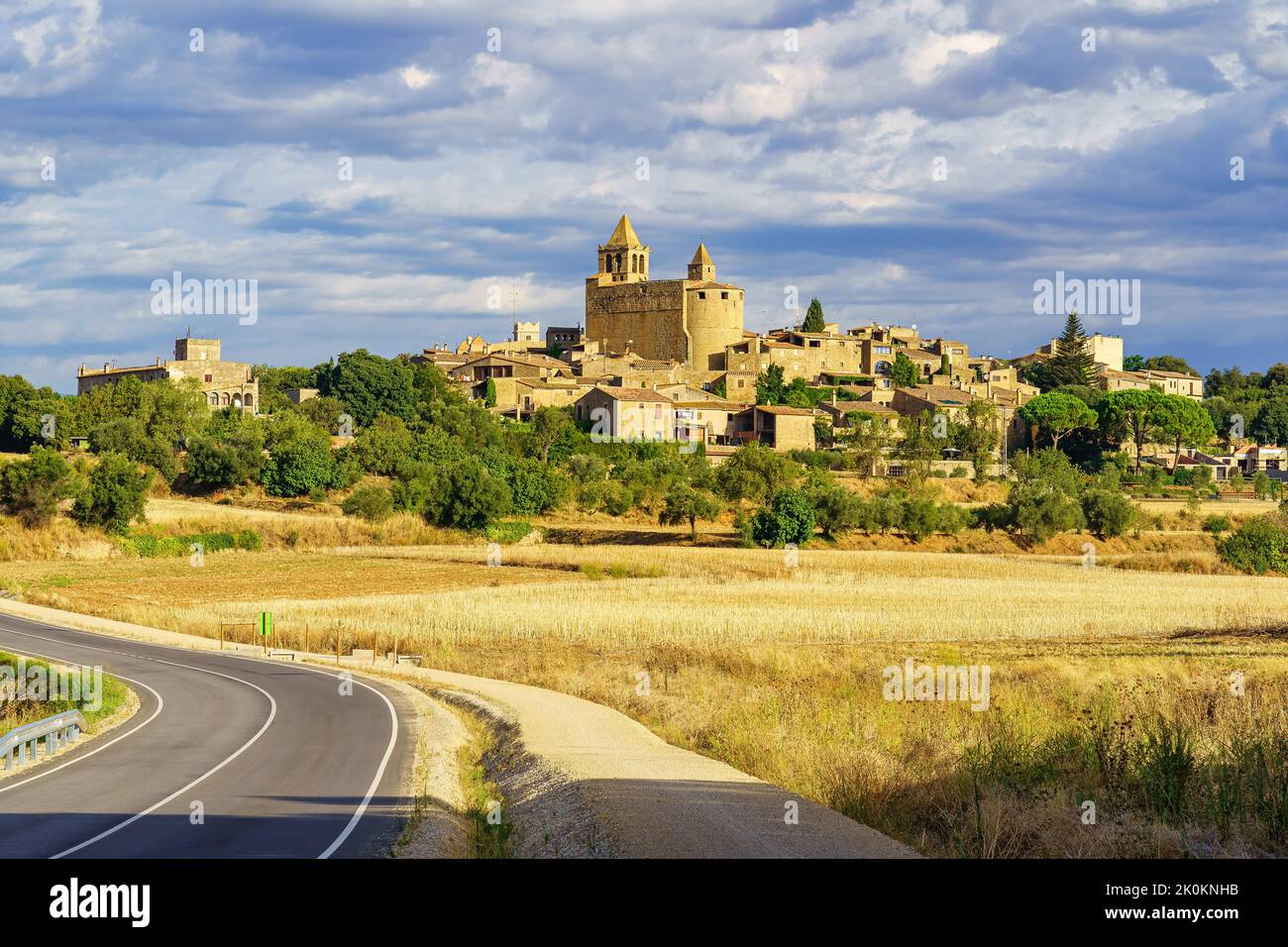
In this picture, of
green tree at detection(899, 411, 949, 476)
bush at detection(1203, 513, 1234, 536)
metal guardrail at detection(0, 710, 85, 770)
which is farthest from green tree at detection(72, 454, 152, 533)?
bush at detection(1203, 513, 1234, 536)

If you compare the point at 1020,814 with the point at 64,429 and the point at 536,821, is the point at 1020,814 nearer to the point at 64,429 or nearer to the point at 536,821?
the point at 536,821

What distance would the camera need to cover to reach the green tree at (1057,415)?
126 meters

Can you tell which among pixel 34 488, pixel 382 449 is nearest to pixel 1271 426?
pixel 382 449

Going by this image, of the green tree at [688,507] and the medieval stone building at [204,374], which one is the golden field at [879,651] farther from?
the medieval stone building at [204,374]

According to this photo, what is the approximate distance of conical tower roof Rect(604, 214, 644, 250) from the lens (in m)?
171

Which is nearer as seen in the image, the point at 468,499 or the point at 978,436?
the point at 468,499

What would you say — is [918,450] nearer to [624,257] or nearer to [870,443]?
[870,443]

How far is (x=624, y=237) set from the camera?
17188 cm

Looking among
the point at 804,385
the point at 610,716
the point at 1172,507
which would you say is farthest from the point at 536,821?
the point at 804,385

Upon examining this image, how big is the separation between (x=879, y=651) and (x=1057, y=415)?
93485 mm

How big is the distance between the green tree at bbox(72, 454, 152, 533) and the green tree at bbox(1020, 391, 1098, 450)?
271ft

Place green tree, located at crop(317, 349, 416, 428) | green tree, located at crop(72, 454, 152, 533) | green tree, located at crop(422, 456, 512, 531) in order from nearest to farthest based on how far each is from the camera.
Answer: green tree, located at crop(72, 454, 152, 533) → green tree, located at crop(422, 456, 512, 531) → green tree, located at crop(317, 349, 416, 428)

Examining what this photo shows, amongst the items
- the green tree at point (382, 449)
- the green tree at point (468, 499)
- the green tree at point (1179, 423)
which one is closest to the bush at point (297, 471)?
the green tree at point (382, 449)

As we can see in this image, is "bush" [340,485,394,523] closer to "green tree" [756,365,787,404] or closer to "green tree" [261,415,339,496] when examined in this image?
Result: "green tree" [261,415,339,496]
